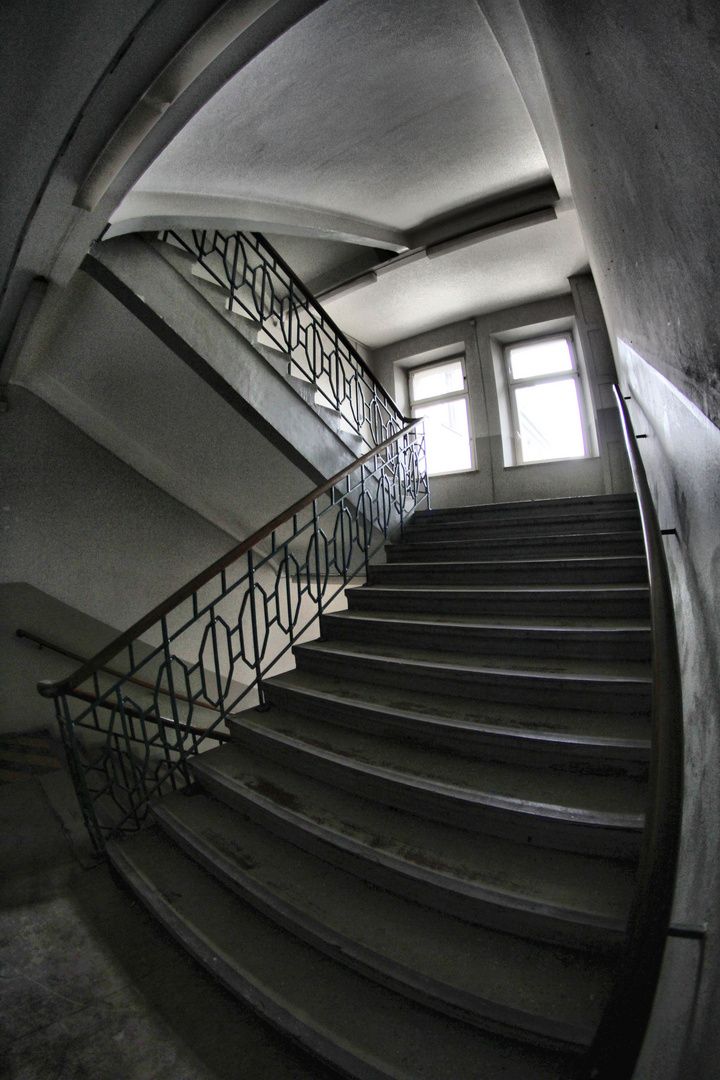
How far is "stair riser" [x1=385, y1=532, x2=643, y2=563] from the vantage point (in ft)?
10.4

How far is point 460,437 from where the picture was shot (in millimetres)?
6770

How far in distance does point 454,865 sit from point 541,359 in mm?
6331

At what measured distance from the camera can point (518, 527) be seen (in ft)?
12.7

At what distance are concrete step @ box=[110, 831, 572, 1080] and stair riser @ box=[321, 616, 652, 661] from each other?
58.0 inches

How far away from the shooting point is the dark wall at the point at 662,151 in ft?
2.19

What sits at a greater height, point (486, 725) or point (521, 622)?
point (521, 622)

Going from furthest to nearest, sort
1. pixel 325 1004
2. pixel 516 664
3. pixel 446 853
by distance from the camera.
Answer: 1. pixel 516 664
2. pixel 446 853
3. pixel 325 1004

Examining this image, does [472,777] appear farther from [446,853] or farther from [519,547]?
[519,547]

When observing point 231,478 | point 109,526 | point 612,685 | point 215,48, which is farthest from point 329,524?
point 215,48

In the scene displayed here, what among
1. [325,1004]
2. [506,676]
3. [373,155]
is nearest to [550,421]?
[373,155]

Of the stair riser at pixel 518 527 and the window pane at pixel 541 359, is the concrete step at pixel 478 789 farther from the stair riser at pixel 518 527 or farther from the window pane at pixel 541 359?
the window pane at pixel 541 359

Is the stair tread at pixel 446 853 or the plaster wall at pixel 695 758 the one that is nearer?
the plaster wall at pixel 695 758

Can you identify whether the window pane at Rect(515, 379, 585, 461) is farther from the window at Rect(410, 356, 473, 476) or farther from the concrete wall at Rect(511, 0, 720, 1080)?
the concrete wall at Rect(511, 0, 720, 1080)

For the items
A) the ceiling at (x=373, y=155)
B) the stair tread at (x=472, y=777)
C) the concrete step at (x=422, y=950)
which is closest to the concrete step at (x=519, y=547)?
the stair tread at (x=472, y=777)
